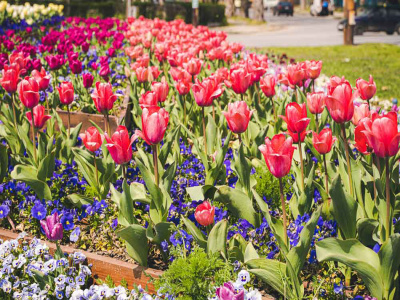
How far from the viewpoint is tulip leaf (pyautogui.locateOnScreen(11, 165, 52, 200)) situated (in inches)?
124

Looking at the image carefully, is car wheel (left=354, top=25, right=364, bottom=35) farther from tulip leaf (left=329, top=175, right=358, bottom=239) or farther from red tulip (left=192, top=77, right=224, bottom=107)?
tulip leaf (left=329, top=175, right=358, bottom=239)

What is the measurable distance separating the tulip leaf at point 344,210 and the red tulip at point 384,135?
0.99 feet

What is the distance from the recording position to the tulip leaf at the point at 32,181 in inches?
124

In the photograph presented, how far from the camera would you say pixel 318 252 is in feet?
6.88

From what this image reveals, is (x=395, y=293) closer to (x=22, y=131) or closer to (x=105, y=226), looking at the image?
(x=105, y=226)

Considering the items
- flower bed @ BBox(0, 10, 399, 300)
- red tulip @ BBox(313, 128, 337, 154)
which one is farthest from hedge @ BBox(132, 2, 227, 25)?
red tulip @ BBox(313, 128, 337, 154)

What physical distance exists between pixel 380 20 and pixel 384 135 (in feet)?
75.0

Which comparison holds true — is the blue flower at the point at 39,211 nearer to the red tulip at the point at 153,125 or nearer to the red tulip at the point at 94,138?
the red tulip at the point at 94,138

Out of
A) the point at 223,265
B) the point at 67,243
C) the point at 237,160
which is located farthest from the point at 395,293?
the point at 67,243

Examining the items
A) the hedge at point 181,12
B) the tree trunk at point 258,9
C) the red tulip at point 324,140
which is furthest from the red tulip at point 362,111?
the tree trunk at point 258,9

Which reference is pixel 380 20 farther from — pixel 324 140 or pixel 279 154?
pixel 279 154

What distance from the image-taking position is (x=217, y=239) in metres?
2.41

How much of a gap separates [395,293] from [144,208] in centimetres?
164

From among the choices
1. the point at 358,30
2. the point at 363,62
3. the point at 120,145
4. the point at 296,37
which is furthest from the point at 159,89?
the point at 358,30
